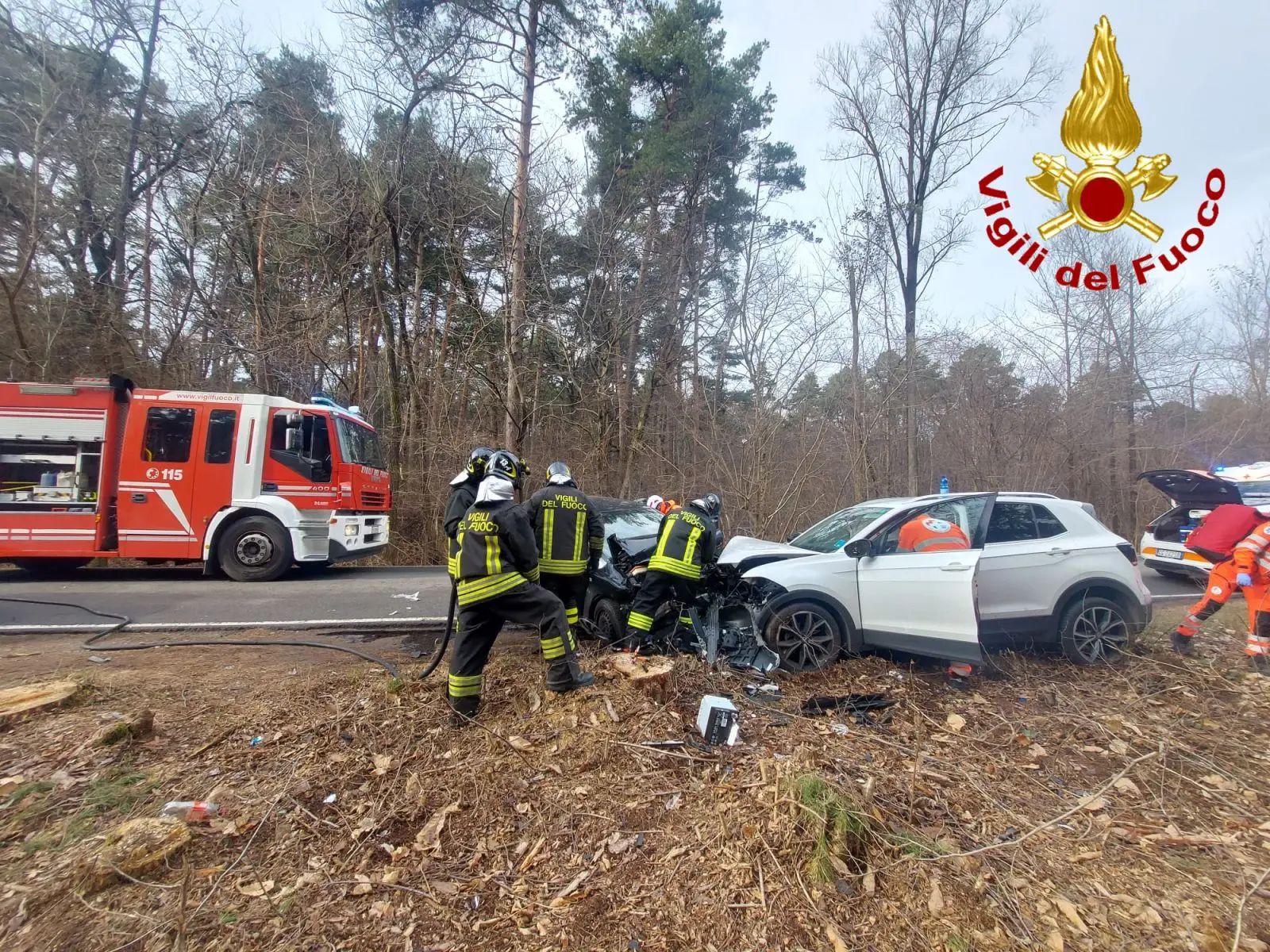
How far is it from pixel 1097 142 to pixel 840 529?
3683 mm

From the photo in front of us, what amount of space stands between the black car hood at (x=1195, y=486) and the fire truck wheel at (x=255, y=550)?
432 inches

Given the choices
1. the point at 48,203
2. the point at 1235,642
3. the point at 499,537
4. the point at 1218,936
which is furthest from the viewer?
the point at 48,203

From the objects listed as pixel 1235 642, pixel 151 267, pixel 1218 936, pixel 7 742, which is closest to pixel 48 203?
pixel 151 267

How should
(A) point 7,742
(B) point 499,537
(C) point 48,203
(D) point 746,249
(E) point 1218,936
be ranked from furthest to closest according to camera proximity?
(D) point 746,249, (C) point 48,203, (B) point 499,537, (A) point 7,742, (E) point 1218,936

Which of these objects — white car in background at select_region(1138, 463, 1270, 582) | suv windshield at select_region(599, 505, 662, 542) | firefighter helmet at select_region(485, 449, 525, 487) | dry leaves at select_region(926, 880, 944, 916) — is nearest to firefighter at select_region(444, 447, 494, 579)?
firefighter helmet at select_region(485, 449, 525, 487)

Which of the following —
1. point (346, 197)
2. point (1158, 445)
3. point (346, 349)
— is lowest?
point (1158, 445)

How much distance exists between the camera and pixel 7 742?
126 inches

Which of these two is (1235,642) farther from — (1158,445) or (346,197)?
(346,197)

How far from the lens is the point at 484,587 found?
12.3ft

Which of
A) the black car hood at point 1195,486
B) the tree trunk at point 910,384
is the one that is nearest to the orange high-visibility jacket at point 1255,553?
the black car hood at point 1195,486

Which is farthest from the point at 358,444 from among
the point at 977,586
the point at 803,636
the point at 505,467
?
the point at 977,586

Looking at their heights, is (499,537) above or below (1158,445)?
below

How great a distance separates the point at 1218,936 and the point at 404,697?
392 centimetres

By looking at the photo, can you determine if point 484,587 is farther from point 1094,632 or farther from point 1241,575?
point 1241,575
